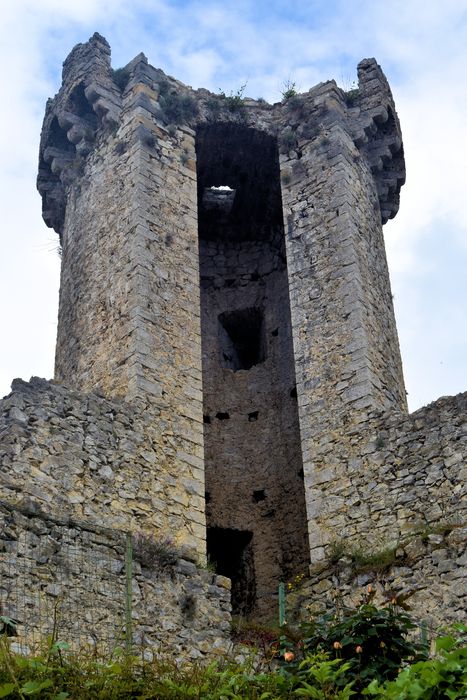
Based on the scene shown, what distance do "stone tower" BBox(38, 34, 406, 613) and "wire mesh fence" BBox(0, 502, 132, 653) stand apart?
167 centimetres

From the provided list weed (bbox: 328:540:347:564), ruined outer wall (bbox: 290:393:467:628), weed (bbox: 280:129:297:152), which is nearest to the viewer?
ruined outer wall (bbox: 290:393:467:628)

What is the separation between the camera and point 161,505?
11078 millimetres

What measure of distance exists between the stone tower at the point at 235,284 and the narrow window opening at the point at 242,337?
3 centimetres

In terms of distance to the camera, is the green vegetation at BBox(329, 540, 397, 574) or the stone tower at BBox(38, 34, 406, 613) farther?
the stone tower at BBox(38, 34, 406, 613)

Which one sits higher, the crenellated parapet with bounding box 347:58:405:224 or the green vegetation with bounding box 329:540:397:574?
the crenellated parapet with bounding box 347:58:405:224

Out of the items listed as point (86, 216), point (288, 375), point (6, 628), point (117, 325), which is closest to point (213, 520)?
point (288, 375)

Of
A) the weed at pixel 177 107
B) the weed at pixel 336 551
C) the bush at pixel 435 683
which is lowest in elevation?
the bush at pixel 435 683

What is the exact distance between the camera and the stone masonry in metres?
10.7

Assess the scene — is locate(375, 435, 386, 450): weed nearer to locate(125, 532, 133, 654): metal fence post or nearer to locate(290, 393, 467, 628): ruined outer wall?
locate(290, 393, 467, 628): ruined outer wall

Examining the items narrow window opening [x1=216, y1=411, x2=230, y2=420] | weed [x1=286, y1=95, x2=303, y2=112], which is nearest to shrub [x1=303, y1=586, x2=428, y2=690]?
narrow window opening [x1=216, y1=411, x2=230, y2=420]

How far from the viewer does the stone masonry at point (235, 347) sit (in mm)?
10742

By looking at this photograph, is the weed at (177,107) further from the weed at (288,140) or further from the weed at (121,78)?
the weed at (288,140)

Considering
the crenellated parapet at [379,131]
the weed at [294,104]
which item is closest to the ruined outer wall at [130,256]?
the weed at [294,104]

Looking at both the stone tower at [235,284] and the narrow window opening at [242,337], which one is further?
the narrow window opening at [242,337]
